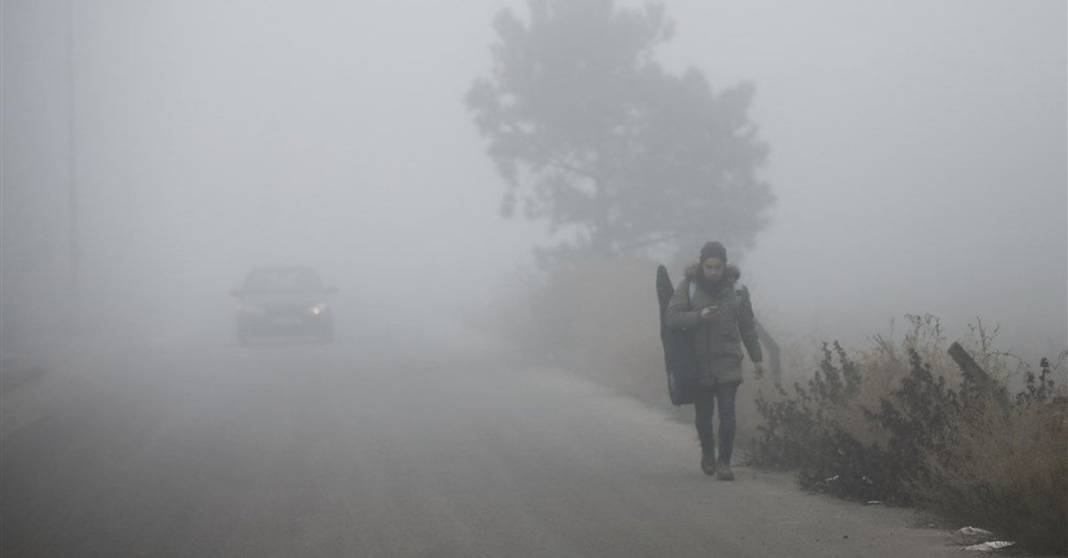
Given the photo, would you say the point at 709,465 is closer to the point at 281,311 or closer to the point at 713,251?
the point at 713,251

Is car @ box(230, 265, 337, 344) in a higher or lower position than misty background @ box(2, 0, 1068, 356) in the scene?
lower

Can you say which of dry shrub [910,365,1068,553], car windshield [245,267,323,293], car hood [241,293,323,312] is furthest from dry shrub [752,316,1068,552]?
car windshield [245,267,323,293]

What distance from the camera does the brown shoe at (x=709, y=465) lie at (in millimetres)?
11172

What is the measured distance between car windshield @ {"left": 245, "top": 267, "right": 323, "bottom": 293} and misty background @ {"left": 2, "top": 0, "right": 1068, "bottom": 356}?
4.11 m

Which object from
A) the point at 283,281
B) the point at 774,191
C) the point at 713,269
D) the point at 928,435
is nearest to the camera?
the point at 928,435

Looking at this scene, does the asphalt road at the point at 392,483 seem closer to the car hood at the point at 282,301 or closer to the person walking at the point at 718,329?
the person walking at the point at 718,329

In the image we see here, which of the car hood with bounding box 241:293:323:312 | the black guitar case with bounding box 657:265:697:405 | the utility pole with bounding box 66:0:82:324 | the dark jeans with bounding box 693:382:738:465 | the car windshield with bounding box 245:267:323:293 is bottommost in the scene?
the dark jeans with bounding box 693:382:738:465

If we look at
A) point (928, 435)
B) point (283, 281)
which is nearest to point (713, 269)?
point (928, 435)

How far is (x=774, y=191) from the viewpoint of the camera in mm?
53719

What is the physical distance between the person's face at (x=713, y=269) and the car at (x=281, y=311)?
2149 cm

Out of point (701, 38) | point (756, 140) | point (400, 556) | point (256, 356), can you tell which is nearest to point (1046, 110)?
point (701, 38)

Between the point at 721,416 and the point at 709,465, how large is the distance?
41 centimetres

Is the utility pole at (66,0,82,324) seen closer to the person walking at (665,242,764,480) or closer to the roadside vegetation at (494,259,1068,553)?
the roadside vegetation at (494,259,1068,553)

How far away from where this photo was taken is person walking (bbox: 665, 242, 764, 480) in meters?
11.0
